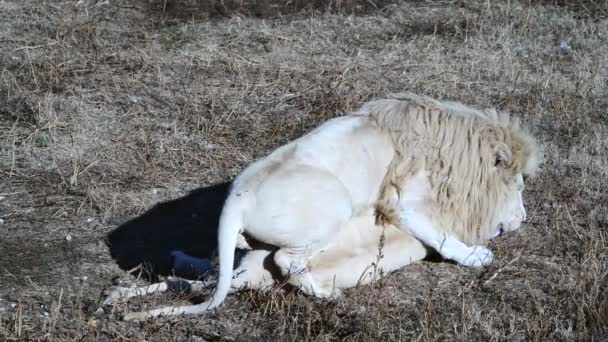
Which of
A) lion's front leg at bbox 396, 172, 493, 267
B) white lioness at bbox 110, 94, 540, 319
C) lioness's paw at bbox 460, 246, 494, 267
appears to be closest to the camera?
white lioness at bbox 110, 94, 540, 319

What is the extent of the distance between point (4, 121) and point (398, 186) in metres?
2.94

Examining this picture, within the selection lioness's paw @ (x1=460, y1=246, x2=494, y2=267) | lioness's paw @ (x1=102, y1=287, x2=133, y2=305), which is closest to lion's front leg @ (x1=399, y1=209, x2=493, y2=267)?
lioness's paw @ (x1=460, y1=246, x2=494, y2=267)

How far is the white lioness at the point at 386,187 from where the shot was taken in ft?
15.4

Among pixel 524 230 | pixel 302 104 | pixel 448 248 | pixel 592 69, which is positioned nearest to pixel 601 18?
pixel 592 69

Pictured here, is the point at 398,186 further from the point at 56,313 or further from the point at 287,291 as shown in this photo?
the point at 56,313

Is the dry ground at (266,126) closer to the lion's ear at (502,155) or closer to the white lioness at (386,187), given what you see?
the white lioness at (386,187)

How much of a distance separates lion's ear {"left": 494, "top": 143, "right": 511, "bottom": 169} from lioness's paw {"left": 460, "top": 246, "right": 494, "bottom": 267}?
1.45 ft

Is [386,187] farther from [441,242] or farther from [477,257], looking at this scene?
[477,257]

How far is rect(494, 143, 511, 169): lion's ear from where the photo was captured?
17.7ft

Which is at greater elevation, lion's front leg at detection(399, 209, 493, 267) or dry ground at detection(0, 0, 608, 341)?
lion's front leg at detection(399, 209, 493, 267)

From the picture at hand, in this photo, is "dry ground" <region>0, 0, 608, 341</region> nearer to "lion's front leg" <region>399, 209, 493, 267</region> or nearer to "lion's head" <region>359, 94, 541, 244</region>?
"lion's front leg" <region>399, 209, 493, 267</region>

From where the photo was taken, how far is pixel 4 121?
6.94 m

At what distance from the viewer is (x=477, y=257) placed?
5.34 m

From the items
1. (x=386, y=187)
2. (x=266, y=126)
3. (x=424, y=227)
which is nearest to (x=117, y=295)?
(x=386, y=187)
